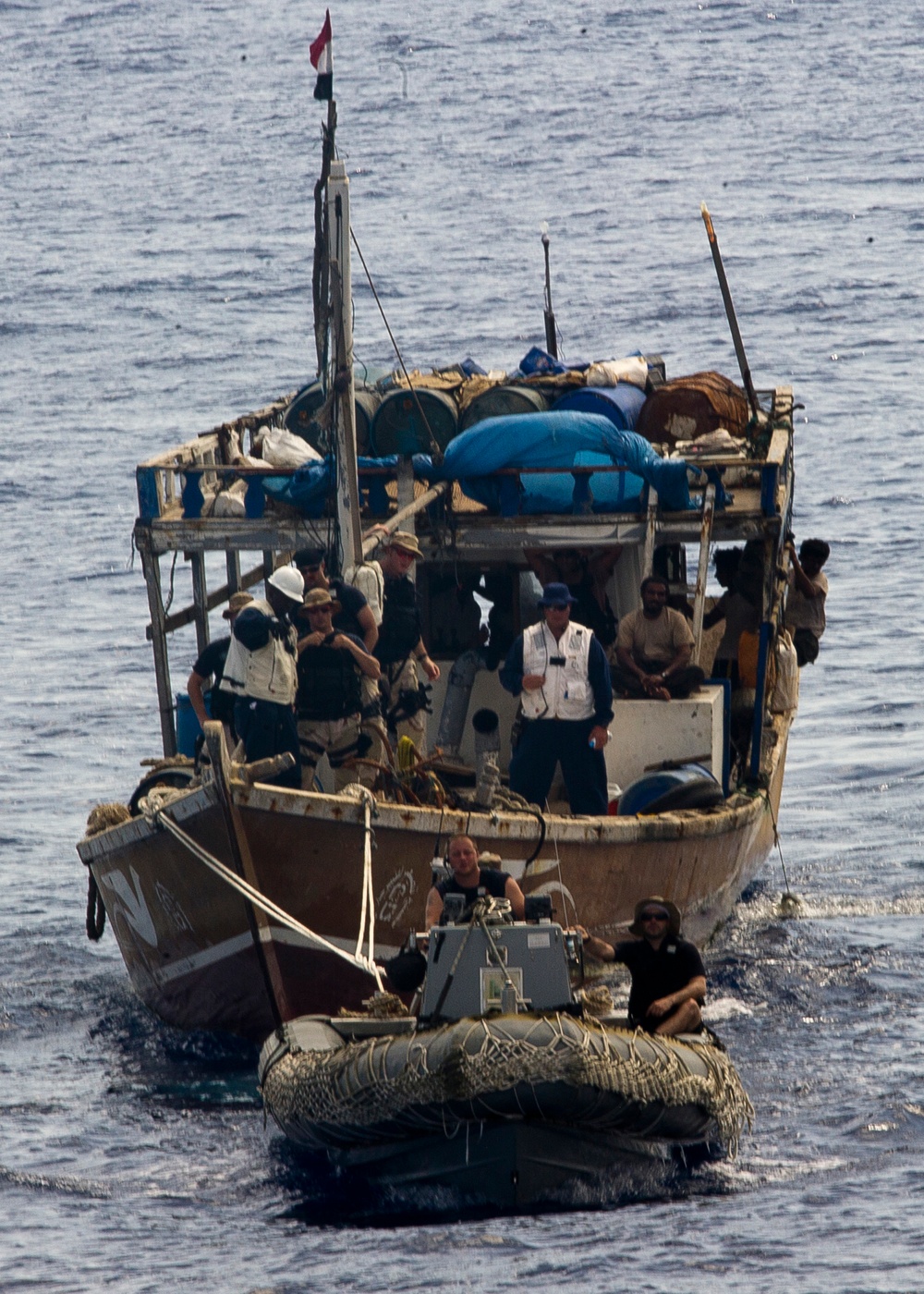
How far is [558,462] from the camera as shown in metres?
15.2

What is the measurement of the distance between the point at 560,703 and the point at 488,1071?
177 inches

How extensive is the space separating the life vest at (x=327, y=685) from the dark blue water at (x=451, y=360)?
7.54ft

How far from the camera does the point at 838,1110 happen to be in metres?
12.0

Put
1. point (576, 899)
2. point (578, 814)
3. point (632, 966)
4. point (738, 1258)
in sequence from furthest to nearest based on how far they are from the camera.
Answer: point (578, 814) → point (576, 899) → point (632, 966) → point (738, 1258)

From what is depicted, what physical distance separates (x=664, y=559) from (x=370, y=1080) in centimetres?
878

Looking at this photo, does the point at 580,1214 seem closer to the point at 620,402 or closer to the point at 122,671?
the point at 620,402

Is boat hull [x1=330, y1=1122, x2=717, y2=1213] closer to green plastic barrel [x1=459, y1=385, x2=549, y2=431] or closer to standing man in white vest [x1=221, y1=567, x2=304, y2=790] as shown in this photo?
standing man in white vest [x1=221, y1=567, x2=304, y2=790]

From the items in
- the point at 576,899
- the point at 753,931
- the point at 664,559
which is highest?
the point at 664,559

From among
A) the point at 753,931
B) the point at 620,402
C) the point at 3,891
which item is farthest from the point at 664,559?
the point at 3,891

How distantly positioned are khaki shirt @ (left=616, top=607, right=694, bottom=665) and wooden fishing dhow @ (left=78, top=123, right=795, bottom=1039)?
0.82 ft

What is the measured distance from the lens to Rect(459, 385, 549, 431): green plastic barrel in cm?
1702

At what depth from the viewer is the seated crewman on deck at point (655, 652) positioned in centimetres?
1485

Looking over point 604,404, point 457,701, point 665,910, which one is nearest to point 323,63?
point 604,404

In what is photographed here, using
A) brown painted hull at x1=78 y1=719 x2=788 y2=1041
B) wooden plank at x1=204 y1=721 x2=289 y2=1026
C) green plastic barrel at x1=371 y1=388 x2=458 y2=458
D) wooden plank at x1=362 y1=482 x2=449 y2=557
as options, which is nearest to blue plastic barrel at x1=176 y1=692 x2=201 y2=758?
wooden plank at x1=362 y1=482 x2=449 y2=557
